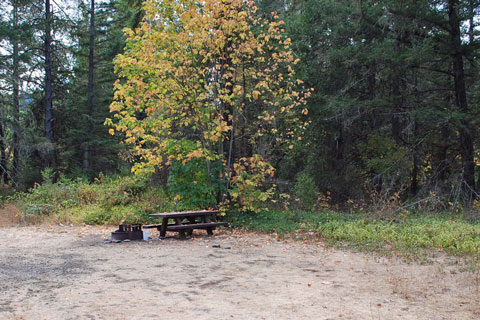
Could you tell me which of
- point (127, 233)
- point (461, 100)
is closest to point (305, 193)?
point (461, 100)

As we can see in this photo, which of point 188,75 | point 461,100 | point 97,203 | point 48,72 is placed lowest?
point 97,203

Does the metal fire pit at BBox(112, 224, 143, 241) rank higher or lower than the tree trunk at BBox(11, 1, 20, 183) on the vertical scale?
lower

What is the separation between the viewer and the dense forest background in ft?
44.5

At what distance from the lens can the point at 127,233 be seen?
9445 millimetres

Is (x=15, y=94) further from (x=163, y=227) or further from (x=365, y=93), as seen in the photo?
(x=365, y=93)

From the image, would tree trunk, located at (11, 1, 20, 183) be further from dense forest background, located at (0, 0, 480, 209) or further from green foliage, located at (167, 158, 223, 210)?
green foliage, located at (167, 158, 223, 210)

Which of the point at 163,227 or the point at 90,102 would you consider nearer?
the point at 163,227

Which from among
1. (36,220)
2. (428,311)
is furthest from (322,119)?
(428,311)

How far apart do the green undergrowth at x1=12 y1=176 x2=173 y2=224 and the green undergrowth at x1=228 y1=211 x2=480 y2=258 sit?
2987 millimetres

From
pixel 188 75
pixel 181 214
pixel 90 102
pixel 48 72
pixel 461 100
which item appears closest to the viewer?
pixel 181 214

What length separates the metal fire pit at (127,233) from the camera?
370 inches

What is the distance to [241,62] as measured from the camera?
35.8 feet

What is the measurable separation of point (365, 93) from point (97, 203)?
1047 cm

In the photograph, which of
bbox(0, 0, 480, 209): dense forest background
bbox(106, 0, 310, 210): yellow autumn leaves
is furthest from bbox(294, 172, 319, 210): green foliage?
bbox(106, 0, 310, 210): yellow autumn leaves
